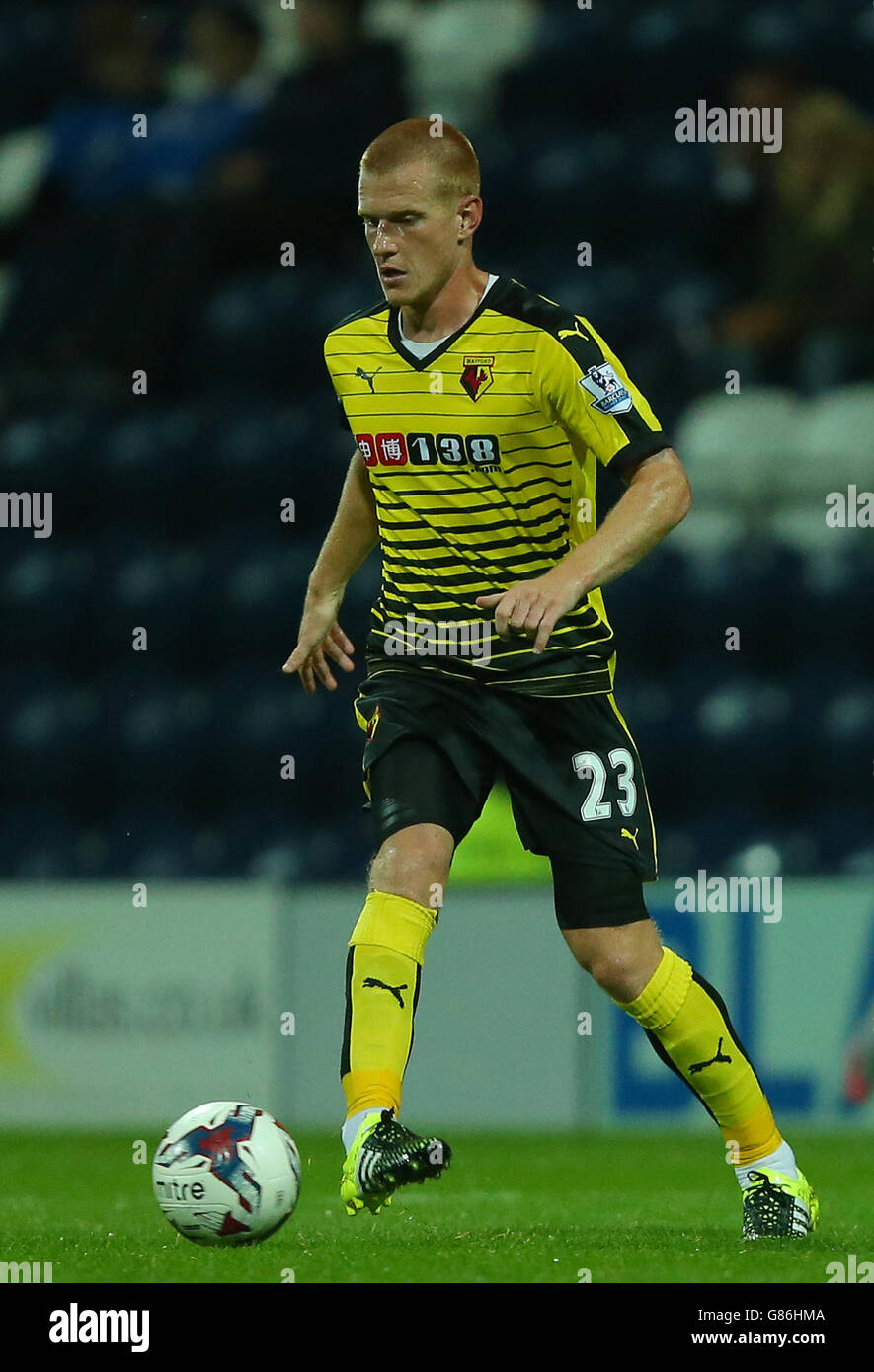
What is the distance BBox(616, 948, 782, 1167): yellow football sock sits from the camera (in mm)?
4238

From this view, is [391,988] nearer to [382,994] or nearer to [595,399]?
[382,994]

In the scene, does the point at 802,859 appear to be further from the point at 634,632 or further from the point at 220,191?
the point at 220,191

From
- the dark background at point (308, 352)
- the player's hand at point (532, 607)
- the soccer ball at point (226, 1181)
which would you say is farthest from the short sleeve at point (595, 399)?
the dark background at point (308, 352)

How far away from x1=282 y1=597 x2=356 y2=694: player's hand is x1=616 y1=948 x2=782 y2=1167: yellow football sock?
0.91 metres

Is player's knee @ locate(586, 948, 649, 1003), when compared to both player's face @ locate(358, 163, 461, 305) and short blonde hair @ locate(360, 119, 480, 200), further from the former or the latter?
short blonde hair @ locate(360, 119, 480, 200)

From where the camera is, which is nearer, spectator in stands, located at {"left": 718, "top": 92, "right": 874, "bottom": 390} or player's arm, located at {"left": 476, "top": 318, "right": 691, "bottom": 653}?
player's arm, located at {"left": 476, "top": 318, "right": 691, "bottom": 653}

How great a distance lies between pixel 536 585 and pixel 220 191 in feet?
26.9

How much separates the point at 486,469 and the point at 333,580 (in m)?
0.52

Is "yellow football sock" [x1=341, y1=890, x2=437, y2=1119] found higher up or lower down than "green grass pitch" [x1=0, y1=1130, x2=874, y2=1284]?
higher up

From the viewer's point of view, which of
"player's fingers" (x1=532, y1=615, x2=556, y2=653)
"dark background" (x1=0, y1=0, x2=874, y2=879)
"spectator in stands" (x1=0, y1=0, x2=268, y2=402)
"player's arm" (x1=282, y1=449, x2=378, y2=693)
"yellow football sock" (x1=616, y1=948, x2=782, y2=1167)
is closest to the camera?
"player's fingers" (x1=532, y1=615, x2=556, y2=653)

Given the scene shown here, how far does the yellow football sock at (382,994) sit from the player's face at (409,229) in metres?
1.13

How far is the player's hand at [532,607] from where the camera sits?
3.69 metres

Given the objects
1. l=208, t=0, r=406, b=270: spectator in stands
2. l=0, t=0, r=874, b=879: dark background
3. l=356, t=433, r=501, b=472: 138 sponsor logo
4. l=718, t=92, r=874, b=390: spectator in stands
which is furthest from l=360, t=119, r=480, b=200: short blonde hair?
l=208, t=0, r=406, b=270: spectator in stands

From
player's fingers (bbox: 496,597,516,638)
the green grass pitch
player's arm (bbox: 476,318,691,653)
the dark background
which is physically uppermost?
the dark background
